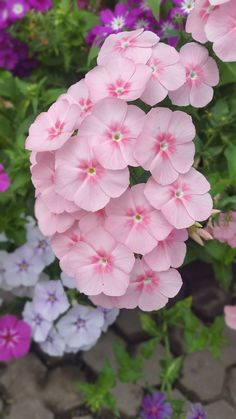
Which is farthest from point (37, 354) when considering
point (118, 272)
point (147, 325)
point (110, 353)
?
point (118, 272)

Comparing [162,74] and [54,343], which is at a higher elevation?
[162,74]

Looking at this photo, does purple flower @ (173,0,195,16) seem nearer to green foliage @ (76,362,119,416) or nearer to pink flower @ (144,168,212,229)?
pink flower @ (144,168,212,229)

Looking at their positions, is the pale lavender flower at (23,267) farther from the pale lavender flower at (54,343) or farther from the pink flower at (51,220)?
the pink flower at (51,220)

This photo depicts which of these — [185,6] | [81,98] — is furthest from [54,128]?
[185,6]

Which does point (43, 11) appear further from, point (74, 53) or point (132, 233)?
point (132, 233)

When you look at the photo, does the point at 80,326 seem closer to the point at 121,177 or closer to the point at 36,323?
the point at 36,323
